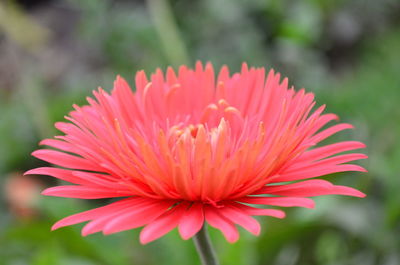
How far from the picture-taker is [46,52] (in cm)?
360

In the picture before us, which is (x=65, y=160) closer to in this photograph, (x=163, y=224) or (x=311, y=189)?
(x=163, y=224)

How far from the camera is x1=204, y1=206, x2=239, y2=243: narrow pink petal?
27.0 inches

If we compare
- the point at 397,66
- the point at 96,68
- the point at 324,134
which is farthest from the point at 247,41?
the point at 324,134

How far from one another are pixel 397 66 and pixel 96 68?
1828mm

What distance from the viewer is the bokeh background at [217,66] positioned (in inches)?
66.0

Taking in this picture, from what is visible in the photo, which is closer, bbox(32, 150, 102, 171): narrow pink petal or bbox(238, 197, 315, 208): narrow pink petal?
bbox(238, 197, 315, 208): narrow pink petal

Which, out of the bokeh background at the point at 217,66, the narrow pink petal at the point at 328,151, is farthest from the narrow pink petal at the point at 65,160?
the bokeh background at the point at 217,66

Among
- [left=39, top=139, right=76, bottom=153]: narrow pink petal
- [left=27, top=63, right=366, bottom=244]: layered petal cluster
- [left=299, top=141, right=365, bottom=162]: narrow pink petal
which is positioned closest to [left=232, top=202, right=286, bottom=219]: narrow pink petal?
[left=27, top=63, right=366, bottom=244]: layered petal cluster

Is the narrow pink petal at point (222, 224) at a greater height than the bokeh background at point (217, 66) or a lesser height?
lesser

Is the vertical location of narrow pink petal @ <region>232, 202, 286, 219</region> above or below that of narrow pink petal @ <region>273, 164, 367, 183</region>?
below

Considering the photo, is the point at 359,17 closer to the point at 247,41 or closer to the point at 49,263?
the point at 247,41

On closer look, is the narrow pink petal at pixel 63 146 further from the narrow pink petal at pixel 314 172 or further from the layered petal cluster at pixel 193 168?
the narrow pink petal at pixel 314 172

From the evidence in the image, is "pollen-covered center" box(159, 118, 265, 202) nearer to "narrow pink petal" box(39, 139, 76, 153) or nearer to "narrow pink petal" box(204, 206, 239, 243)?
"narrow pink petal" box(204, 206, 239, 243)

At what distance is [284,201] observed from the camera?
0.75 m
